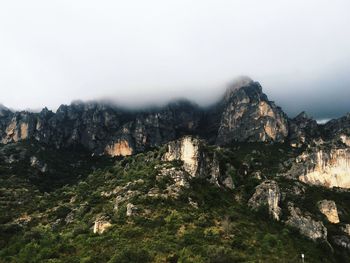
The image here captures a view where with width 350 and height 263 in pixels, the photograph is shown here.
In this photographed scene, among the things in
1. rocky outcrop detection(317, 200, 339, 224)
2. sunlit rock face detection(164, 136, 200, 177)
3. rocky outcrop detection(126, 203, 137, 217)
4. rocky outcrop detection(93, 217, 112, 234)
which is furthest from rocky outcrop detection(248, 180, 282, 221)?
rocky outcrop detection(93, 217, 112, 234)

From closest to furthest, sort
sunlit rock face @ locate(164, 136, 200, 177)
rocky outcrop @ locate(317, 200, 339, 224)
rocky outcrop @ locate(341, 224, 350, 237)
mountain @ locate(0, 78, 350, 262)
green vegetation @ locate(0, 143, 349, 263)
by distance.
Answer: green vegetation @ locate(0, 143, 349, 263), mountain @ locate(0, 78, 350, 262), sunlit rock face @ locate(164, 136, 200, 177), rocky outcrop @ locate(341, 224, 350, 237), rocky outcrop @ locate(317, 200, 339, 224)

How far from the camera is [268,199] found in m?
103

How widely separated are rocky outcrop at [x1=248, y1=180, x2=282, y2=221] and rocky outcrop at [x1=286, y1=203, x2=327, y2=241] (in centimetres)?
305

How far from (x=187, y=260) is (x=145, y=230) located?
45.2 feet

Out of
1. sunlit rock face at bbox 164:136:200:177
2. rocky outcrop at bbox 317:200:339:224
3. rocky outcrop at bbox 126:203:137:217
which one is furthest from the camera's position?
rocky outcrop at bbox 317:200:339:224

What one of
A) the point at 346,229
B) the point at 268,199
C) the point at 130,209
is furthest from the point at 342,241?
the point at 130,209

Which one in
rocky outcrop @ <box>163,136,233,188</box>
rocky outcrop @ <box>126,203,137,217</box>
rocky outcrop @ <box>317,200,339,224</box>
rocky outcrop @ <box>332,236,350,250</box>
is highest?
rocky outcrop @ <box>163,136,233,188</box>

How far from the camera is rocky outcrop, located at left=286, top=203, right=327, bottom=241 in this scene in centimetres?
9706

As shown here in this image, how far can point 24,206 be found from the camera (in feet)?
374

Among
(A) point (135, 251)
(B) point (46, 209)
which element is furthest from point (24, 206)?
(A) point (135, 251)

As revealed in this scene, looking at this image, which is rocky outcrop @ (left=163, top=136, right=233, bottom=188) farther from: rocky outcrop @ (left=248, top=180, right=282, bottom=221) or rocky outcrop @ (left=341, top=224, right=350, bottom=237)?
rocky outcrop @ (left=341, top=224, right=350, bottom=237)

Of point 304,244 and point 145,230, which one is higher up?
point 145,230

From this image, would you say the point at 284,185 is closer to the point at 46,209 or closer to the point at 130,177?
the point at 130,177

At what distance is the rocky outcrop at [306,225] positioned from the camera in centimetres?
9706
